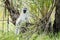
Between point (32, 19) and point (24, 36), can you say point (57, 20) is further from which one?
point (24, 36)

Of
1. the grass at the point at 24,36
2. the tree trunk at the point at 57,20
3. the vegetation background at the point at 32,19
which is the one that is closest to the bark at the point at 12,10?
the vegetation background at the point at 32,19

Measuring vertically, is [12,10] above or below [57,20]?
above

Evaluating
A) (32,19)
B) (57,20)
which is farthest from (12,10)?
(57,20)

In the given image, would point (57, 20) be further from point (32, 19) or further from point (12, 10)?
point (12, 10)

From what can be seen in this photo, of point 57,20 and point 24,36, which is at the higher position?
point 57,20

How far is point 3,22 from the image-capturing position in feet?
8.71

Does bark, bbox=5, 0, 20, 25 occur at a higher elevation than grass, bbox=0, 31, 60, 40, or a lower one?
higher

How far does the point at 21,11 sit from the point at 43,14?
239mm

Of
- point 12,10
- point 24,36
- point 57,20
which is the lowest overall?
point 24,36

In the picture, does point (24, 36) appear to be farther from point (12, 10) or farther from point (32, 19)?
point (12, 10)

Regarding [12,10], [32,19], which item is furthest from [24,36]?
[12,10]

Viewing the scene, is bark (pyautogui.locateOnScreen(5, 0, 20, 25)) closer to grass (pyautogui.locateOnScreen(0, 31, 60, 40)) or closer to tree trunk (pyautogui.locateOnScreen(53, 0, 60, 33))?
grass (pyautogui.locateOnScreen(0, 31, 60, 40))

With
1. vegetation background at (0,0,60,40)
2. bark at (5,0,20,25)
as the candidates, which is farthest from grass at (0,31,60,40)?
bark at (5,0,20,25)

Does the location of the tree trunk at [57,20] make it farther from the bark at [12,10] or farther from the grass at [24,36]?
the bark at [12,10]
